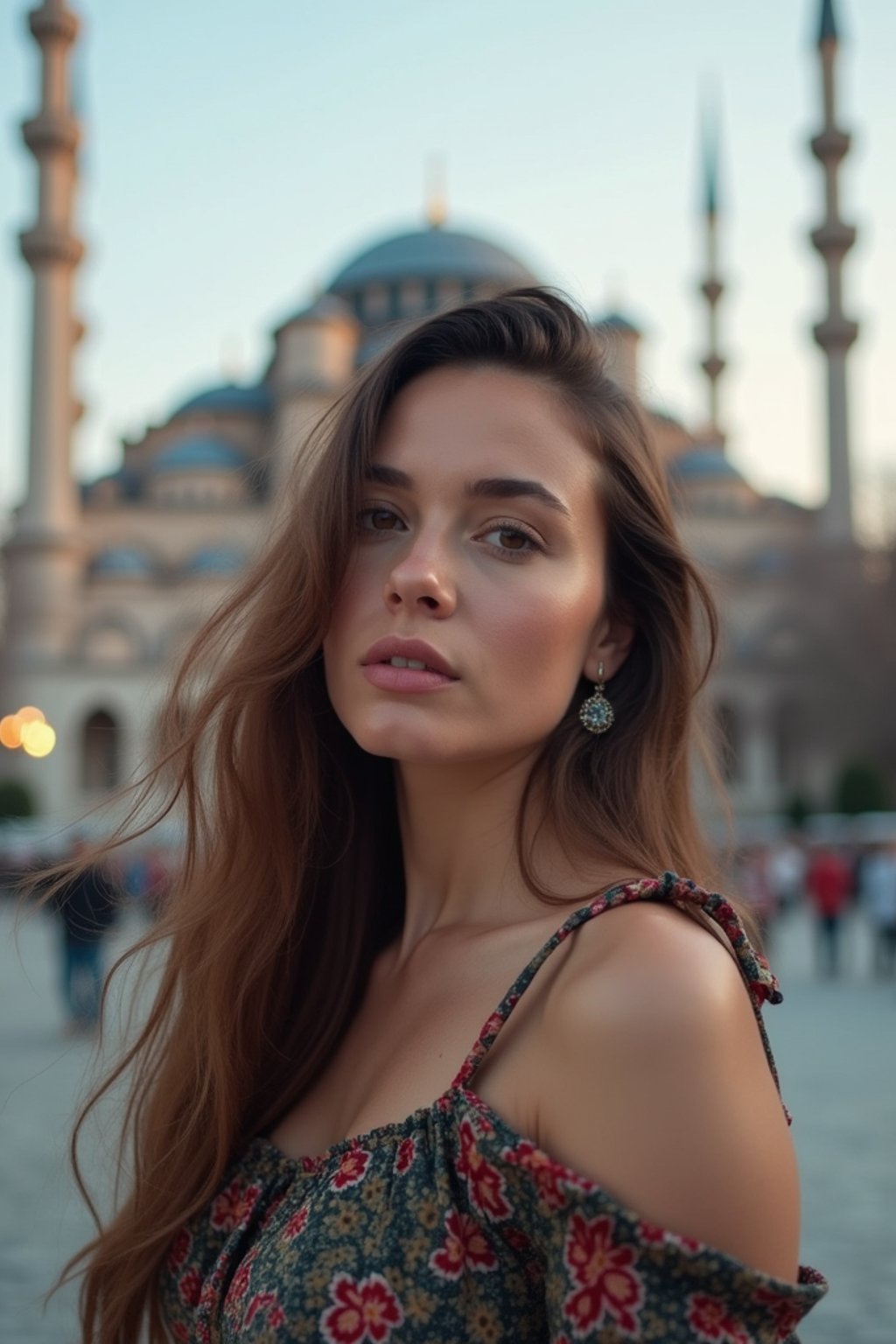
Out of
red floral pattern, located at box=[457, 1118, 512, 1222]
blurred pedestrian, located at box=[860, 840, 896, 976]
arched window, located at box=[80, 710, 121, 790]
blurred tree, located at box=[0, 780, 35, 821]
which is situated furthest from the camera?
arched window, located at box=[80, 710, 121, 790]

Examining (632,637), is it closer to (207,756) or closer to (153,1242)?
(207,756)

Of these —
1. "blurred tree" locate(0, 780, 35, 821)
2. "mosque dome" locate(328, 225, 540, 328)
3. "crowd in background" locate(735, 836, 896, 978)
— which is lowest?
"blurred tree" locate(0, 780, 35, 821)

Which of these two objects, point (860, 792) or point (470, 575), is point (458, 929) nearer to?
point (470, 575)

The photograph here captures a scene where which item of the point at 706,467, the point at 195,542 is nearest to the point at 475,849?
the point at 195,542

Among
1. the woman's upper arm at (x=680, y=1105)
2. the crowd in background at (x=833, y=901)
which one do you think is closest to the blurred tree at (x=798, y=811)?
the crowd in background at (x=833, y=901)

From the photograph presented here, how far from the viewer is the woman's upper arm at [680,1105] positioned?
1215 mm

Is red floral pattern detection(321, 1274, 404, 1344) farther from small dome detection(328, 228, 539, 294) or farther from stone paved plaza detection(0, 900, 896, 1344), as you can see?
small dome detection(328, 228, 539, 294)

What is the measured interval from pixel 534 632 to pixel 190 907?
608 millimetres

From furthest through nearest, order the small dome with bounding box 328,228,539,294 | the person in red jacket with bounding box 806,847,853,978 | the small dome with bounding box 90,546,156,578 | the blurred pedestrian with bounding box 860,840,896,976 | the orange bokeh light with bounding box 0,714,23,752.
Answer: the small dome with bounding box 328,228,539,294 → the small dome with bounding box 90,546,156,578 → the person in red jacket with bounding box 806,847,853,978 → the blurred pedestrian with bounding box 860,840,896,976 → the orange bokeh light with bounding box 0,714,23,752

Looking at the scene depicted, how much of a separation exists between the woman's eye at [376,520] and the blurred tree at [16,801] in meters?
32.5

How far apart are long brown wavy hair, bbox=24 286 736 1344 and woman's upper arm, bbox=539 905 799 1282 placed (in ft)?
1.00

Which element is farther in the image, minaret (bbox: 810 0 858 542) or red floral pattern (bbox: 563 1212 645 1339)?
minaret (bbox: 810 0 858 542)

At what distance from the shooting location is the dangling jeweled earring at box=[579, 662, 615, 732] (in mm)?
1766

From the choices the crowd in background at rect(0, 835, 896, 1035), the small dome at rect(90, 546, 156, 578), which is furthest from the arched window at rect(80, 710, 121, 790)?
the crowd in background at rect(0, 835, 896, 1035)
